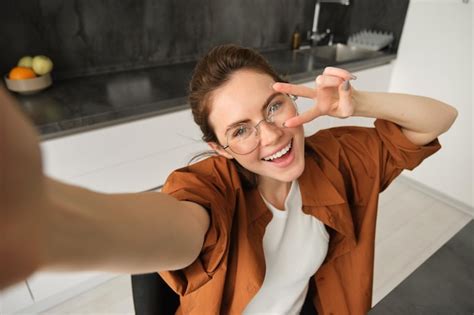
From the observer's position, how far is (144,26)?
2102 millimetres

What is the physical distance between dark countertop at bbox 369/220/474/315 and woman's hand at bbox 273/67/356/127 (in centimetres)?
41

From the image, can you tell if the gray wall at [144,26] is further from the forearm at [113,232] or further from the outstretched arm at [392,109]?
the forearm at [113,232]

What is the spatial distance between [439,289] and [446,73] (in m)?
2.17

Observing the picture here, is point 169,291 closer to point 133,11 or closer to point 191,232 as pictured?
point 191,232

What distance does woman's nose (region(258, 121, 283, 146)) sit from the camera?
0.80m

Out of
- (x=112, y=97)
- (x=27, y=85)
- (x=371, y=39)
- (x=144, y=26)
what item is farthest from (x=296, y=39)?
(x=27, y=85)

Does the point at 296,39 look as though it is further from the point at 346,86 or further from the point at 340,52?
the point at 346,86

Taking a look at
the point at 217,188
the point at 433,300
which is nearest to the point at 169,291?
the point at 217,188

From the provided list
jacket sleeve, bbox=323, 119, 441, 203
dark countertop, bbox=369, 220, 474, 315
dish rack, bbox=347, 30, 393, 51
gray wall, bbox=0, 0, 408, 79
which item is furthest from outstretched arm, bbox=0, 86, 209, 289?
dish rack, bbox=347, 30, 393, 51

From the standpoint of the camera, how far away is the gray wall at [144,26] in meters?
1.76

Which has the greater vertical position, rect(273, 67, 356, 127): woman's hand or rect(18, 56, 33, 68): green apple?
rect(273, 67, 356, 127): woman's hand

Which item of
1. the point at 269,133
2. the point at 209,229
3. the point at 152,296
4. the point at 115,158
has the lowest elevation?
the point at 115,158

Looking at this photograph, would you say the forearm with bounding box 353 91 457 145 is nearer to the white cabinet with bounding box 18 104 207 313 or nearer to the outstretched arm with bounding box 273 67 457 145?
the outstretched arm with bounding box 273 67 457 145

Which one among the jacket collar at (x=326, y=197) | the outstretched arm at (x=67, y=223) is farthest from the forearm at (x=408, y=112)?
the outstretched arm at (x=67, y=223)
